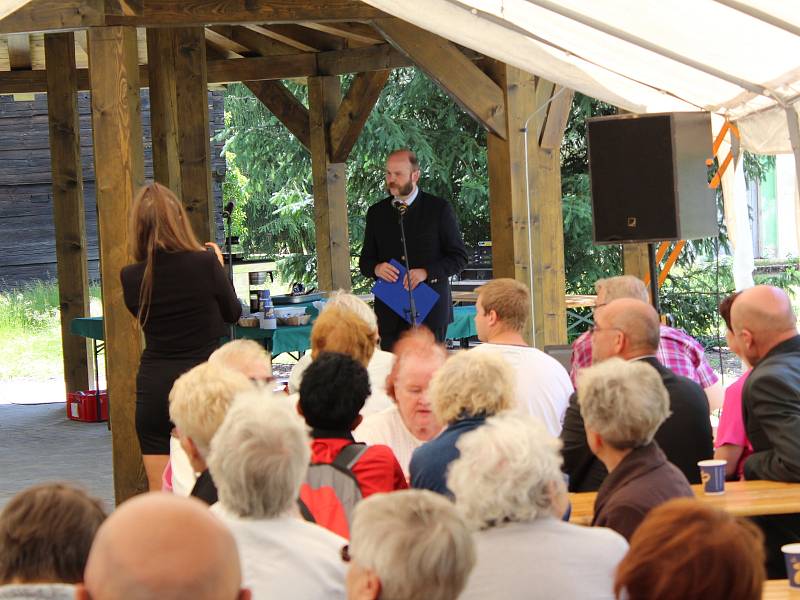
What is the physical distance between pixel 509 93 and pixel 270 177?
10520 millimetres

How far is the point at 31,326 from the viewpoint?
48.3ft

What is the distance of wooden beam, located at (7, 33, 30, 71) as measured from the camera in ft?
32.7

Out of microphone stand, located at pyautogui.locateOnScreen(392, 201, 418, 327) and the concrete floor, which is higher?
microphone stand, located at pyautogui.locateOnScreen(392, 201, 418, 327)

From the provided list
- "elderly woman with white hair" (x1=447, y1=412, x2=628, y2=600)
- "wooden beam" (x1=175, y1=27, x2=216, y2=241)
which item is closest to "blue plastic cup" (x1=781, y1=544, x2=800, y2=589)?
"elderly woman with white hair" (x1=447, y1=412, x2=628, y2=600)

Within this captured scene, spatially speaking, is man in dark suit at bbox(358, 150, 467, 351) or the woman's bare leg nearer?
the woman's bare leg

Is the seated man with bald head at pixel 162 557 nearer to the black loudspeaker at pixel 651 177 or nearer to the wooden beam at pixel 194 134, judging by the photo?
the black loudspeaker at pixel 651 177

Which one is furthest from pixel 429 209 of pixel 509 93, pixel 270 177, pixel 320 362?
pixel 270 177

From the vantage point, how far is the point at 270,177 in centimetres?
1716

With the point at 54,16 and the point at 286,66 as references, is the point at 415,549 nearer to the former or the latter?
the point at 54,16

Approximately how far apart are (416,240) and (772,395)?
324 centimetres

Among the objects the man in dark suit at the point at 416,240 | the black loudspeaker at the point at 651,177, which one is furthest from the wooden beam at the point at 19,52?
the black loudspeaker at the point at 651,177

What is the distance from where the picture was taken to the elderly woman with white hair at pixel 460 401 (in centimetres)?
308

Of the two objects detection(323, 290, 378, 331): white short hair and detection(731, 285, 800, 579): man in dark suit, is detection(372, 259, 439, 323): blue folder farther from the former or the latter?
detection(731, 285, 800, 579): man in dark suit

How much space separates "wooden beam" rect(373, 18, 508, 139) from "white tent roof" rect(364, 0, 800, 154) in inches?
34.5
